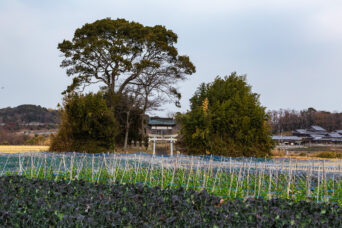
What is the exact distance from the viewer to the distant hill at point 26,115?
104 ft

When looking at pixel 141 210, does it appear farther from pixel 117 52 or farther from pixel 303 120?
pixel 303 120

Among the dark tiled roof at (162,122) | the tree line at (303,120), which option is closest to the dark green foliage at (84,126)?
the dark tiled roof at (162,122)

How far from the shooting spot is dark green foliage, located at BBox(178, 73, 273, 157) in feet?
49.5

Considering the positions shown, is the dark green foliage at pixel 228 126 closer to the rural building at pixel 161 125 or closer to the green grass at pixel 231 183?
the rural building at pixel 161 125

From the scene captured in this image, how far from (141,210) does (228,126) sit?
11.5 meters

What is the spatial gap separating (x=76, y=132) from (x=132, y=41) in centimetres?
1030

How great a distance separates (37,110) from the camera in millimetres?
32281

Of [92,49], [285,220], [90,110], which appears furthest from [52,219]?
[92,49]

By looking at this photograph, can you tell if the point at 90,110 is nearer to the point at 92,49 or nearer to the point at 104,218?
the point at 92,49

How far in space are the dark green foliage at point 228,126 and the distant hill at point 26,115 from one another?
775 inches

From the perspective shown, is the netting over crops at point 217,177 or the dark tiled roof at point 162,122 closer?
the netting over crops at point 217,177

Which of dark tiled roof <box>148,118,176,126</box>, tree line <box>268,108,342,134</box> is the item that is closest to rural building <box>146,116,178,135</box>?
dark tiled roof <box>148,118,176,126</box>

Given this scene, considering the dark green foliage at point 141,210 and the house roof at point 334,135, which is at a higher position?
the house roof at point 334,135

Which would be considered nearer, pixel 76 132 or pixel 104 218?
pixel 104 218
